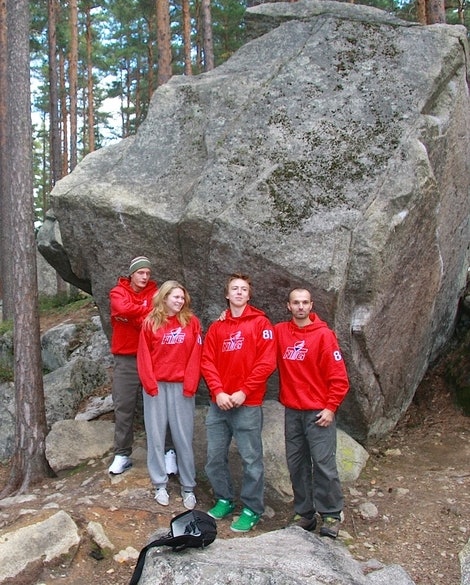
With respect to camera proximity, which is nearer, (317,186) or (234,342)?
(234,342)

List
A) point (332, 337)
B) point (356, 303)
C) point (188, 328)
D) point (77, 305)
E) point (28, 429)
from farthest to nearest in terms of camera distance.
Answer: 1. point (77, 305)
2. point (28, 429)
3. point (356, 303)
4. point (188, 328)
5. point (332, 337)

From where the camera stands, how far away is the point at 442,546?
468cm

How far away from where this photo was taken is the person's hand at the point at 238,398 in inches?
189

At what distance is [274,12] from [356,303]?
12.5ft

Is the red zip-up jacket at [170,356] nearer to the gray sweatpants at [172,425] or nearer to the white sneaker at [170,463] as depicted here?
the gray sweatpants at [172,425]

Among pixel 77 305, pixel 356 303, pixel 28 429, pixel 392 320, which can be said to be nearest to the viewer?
pixel 356 303

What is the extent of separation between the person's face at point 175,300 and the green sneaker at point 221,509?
1.77 m

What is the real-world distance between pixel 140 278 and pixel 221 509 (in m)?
2.38

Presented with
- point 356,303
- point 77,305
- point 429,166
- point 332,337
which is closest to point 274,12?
point 429,166

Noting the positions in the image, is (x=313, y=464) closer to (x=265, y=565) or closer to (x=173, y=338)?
(x=265, y=565)

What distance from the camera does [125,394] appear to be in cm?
612

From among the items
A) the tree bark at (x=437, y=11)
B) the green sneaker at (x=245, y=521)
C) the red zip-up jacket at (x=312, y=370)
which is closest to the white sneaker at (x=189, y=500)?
the green sneaker at (x=245, y=521)

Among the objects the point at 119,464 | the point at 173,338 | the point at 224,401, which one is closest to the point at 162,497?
the point at 119,464

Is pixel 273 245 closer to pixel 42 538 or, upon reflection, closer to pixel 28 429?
pixel 42 538
